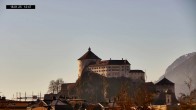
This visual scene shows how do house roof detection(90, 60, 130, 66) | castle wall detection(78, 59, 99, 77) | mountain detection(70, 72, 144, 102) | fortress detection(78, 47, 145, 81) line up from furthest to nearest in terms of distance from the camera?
castle wall detection(78, 59, 99, 77)
house roof detection(90, 60, 130, 66)
fortress detection(78, 47, 145, 81)
mountain detection(70, 72, 144, 102)

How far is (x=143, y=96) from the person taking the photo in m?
30.5

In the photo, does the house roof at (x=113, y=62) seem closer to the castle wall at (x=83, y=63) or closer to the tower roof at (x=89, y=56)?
the castle wall at (x=83, y=63)

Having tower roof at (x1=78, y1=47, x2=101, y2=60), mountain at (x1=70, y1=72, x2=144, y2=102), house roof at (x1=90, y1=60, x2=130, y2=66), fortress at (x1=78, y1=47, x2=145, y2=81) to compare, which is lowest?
mountain at (x1=70, y1=72, x2=144, y2=102)

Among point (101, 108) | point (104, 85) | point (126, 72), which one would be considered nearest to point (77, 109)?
point (101, 108)

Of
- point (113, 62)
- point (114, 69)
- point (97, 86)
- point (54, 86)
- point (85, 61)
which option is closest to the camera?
point (97, 86)

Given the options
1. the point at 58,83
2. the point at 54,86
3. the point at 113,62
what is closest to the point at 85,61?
the point at 113,62

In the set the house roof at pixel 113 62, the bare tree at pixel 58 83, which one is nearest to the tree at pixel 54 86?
the bare tree at pixel 58 83

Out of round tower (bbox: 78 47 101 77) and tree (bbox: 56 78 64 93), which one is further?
round tower (bbox: 78 47 101 77)

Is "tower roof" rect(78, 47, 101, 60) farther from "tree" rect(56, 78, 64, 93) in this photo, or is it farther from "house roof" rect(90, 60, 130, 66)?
"tree" rect(56, 78, 64, 93)

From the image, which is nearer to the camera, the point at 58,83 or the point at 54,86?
the point at 54,86

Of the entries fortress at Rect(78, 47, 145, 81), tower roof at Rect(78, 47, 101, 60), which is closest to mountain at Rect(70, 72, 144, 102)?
fortress at Rect(78, 47, 145, 81)

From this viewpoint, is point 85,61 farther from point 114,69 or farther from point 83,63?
point 114,69

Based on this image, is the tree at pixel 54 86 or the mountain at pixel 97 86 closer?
the mountain at pixel 97 86

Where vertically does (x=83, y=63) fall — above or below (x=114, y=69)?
above
